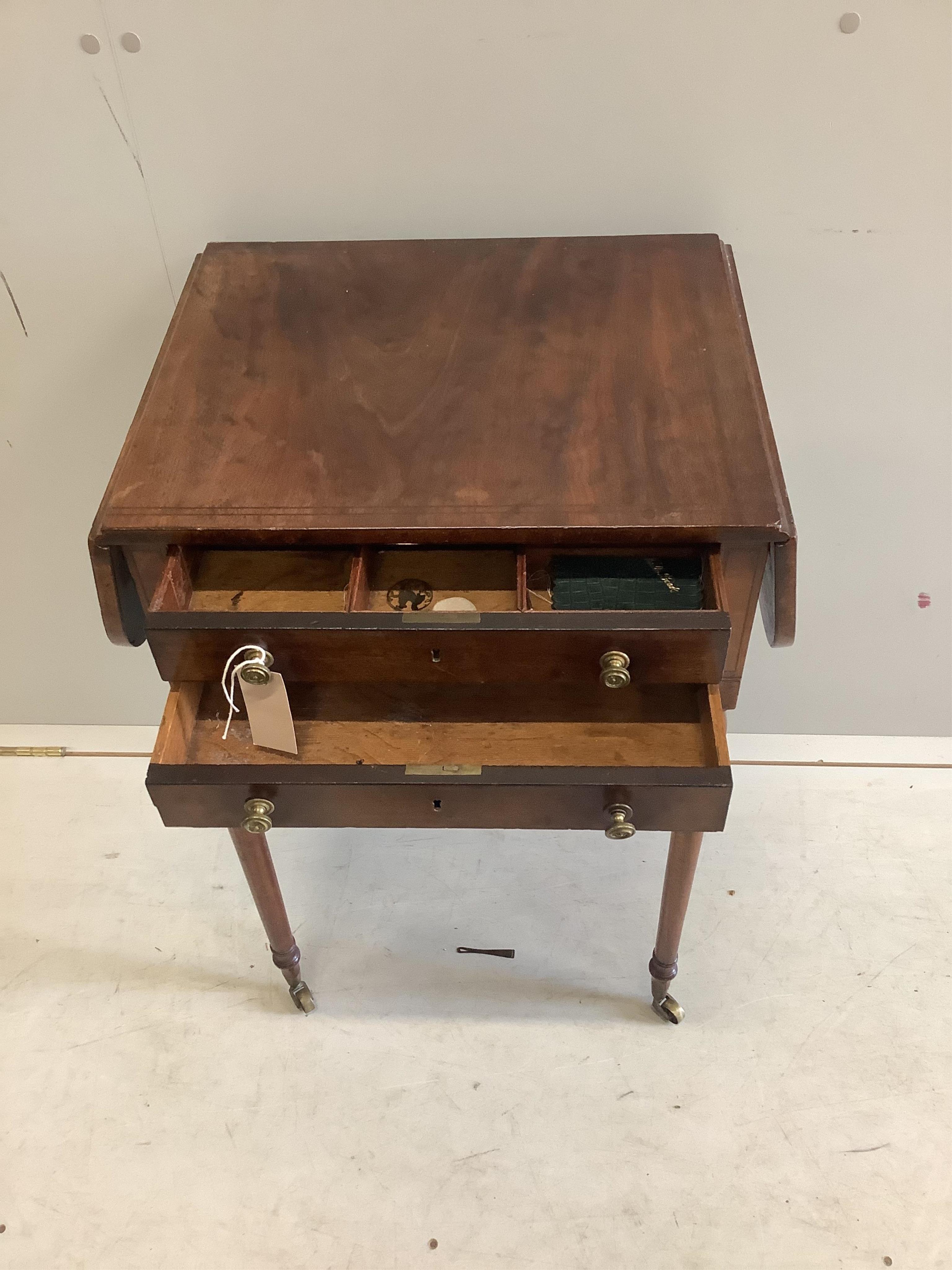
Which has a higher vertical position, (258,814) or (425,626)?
(425,626)

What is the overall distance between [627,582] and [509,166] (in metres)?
0.60

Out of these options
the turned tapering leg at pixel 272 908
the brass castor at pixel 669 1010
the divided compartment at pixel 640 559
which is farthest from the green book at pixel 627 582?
the brass castor at pixel 669 1010

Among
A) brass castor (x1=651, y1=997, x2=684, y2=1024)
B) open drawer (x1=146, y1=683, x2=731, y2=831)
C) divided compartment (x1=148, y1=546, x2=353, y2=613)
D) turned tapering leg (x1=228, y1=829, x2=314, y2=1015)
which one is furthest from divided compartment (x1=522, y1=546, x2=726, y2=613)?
brass castor (x1=651, y1=997, x2=684, y2=1024)

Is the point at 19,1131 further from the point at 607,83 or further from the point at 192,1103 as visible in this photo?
the point at 607,83

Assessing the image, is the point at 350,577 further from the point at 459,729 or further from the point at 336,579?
the point at 459,729

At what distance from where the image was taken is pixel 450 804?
3.13 ft

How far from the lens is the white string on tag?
0.91 metres

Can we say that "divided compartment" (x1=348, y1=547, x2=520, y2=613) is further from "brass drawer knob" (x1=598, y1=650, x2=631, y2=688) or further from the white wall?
the white wall

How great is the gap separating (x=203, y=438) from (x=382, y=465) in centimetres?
20

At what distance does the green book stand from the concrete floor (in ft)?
2.32

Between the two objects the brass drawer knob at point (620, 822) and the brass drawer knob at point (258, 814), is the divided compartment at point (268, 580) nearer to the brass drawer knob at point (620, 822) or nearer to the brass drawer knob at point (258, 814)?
the brass drawer knob at point (258, 814)

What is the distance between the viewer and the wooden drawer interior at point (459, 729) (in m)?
1.03

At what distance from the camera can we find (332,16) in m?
1.11

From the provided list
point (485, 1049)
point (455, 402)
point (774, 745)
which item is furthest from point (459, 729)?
point (774, 745)
